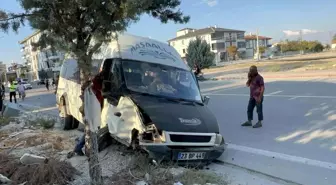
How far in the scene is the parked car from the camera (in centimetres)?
567

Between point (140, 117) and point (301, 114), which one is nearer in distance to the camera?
point (140, 117)

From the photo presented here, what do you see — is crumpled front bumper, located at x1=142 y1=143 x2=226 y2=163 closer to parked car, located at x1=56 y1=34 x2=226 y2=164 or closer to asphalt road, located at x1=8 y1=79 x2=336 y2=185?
parked car, located at x1=56 y1=34 x2=226 y2=164

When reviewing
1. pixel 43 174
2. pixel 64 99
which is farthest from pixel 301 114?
pixel 43 174

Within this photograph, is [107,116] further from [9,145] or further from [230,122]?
[230,122]

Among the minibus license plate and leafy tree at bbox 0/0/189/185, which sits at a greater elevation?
leafy tree at bbox 0/0/189/185

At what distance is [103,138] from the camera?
694cm

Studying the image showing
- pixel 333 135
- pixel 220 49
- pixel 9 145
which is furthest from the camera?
pixel 220 49

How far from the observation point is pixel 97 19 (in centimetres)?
402

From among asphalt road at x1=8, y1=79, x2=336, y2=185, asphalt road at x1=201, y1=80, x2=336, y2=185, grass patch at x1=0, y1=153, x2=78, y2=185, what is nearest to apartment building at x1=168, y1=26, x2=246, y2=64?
asphalt road at x1=201, y1=80, x2=336, y2=185

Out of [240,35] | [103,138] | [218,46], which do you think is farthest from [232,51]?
[103,138]

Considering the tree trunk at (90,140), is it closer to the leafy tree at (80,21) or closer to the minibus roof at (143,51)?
the leafy tree at (80,21)

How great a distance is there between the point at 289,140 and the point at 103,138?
393 centimetres

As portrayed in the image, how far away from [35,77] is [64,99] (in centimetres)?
10016

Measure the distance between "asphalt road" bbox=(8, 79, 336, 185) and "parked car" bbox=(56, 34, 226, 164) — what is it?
2.91 feet
